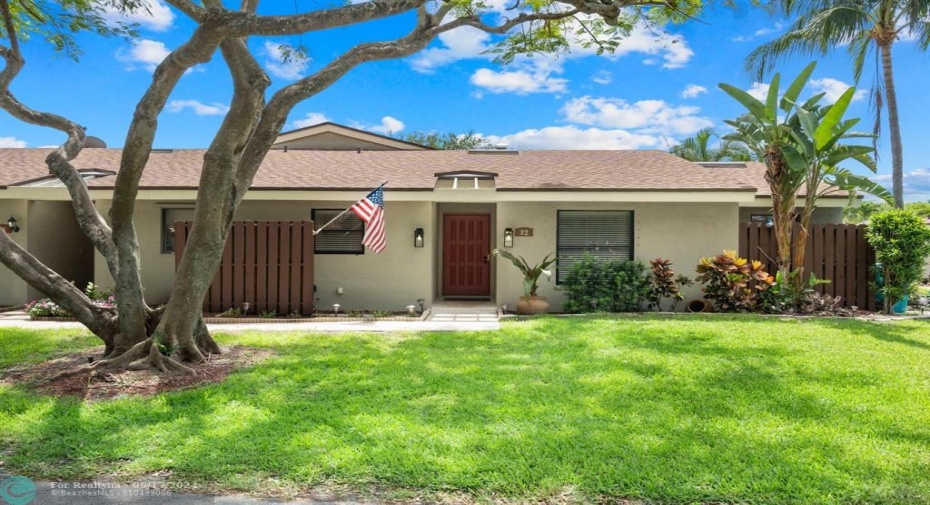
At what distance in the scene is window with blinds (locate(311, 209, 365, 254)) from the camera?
1212 cm

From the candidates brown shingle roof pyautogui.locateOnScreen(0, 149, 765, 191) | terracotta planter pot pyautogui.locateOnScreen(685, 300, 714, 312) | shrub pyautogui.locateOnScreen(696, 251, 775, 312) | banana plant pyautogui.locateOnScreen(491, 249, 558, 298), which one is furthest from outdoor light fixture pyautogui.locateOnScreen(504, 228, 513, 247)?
terracotta planter pot pyautogui.locateOnScreen(685, 300, 714, 312)

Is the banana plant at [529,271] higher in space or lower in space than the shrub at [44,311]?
higher

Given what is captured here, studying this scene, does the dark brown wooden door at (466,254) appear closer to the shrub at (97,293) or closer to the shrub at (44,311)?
the shrub at (97,293)

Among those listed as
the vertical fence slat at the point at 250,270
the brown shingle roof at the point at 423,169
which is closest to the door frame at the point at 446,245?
the brown shingle roof at the point at 423,169

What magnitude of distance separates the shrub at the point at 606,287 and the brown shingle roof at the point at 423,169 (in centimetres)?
166

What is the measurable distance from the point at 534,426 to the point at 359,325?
6088 millimetres

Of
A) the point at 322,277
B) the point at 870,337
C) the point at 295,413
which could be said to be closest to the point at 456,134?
the point at 322,277

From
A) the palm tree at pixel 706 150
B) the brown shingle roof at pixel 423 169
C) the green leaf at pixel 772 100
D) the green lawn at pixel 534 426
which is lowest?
the green lawn at pixel 534 426

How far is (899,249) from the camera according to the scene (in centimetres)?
1107

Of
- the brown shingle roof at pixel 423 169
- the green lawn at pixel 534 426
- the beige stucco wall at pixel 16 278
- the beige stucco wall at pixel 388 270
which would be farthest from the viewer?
the beige stucco wall at pixel 16 278

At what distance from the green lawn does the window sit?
18.5 ft

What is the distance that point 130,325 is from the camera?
6539 mm

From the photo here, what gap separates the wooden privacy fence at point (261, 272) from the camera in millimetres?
11125

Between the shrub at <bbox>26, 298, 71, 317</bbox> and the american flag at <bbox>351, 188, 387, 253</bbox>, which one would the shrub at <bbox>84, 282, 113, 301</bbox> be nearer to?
the shrub at <bbox>26, 298, 71, 317</bbox>
